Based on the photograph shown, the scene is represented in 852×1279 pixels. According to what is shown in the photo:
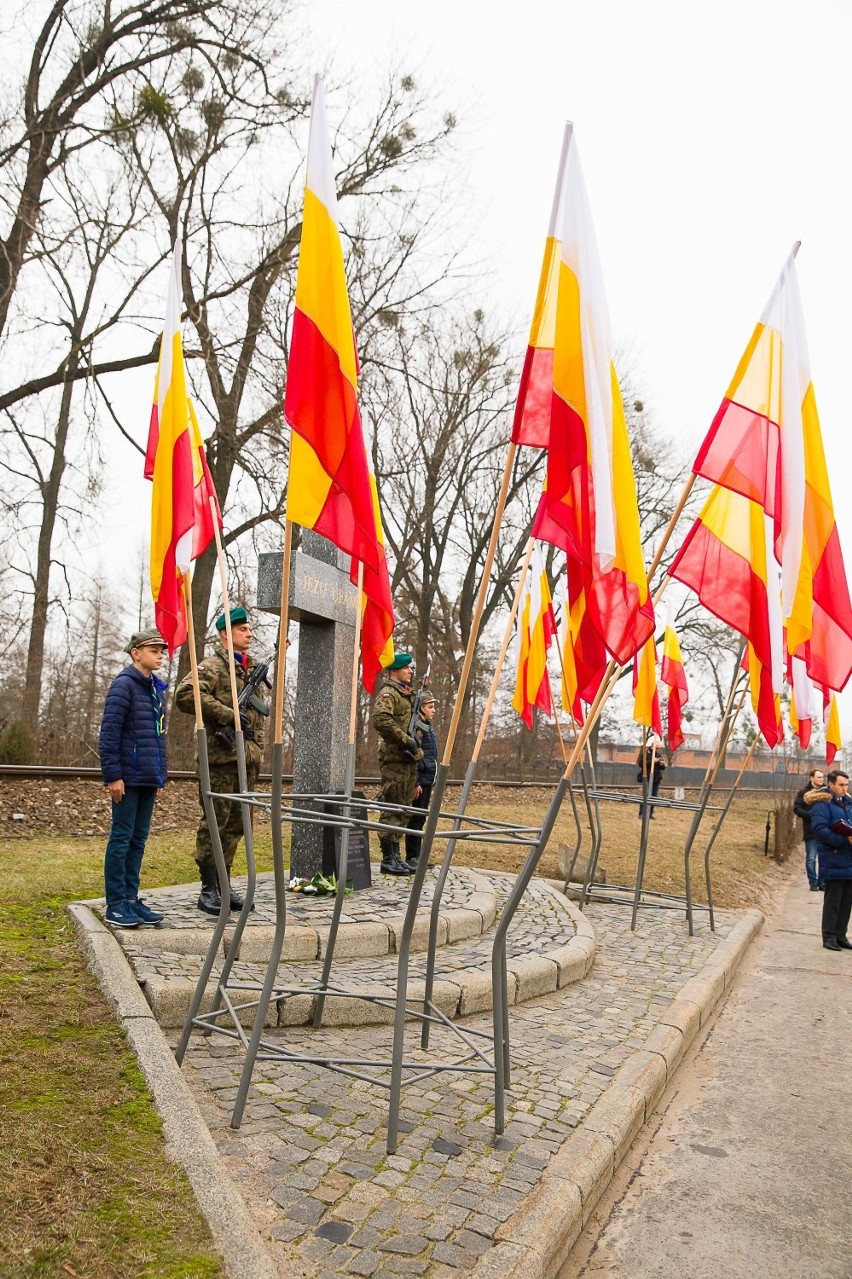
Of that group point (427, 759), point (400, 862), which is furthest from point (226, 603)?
point (427, 759)

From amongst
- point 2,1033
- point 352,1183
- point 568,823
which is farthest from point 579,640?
point 568,823

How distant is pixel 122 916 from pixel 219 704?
1571mm

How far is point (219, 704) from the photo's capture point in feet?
21.5

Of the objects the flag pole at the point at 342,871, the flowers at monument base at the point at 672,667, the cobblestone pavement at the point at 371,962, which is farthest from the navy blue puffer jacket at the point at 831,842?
the flag pole at the point at 342,871

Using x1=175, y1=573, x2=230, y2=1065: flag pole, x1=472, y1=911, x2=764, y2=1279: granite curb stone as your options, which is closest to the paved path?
x1=472, y1=911, x2=764, y2=1279: granite curb stone

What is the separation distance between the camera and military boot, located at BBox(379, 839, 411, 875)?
29.6 ft

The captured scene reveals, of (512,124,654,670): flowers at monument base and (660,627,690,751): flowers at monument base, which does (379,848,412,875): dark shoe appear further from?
(512,124,654,670): flowers at monument base

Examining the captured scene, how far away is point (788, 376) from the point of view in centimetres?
457

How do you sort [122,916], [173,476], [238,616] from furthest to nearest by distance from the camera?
[238,616], [122,916], [173,476]

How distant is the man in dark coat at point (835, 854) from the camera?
8789mm

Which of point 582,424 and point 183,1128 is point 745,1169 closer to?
point 183,1128

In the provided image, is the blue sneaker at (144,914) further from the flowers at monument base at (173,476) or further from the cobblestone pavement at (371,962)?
the flowers at monument base at (173,476)

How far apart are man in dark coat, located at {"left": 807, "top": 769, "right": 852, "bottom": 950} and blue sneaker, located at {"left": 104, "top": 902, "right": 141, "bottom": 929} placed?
20.8 feet

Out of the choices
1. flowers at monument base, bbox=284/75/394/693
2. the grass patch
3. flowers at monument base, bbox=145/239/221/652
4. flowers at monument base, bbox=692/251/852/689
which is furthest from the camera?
flowers at monument base, bbox=692/251/852/689
